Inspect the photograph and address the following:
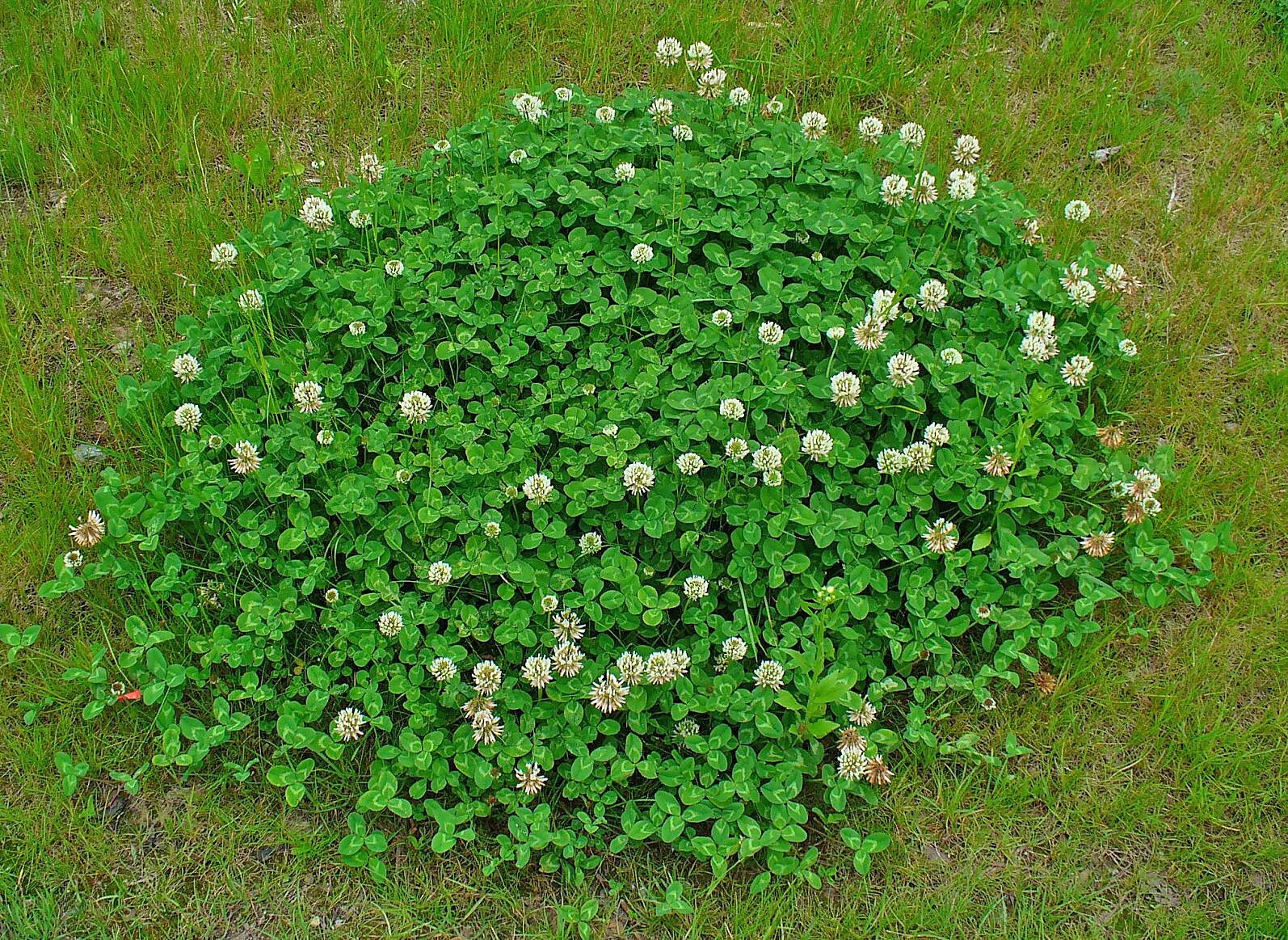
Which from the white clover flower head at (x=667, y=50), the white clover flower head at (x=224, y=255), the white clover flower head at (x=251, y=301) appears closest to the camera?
the white clover flower head at (x=251, y=301)

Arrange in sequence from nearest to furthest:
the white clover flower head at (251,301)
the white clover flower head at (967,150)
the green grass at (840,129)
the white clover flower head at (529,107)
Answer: the green grass at (840,129)
the white clover flower head at (251,301)
the white clover flower head at (967,150)
the white clover flower head at (529,107)

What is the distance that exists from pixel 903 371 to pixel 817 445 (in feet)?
1.21

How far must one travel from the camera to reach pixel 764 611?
3.18 m

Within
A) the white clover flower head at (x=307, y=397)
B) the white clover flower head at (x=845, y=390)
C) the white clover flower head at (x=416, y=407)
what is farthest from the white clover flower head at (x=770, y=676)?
the white clover flower head at (x=307, y=397)

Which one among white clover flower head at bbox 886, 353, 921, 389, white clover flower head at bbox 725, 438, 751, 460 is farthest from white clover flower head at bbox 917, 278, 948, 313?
white clover flower head at bbox 725, 438, 751, 460

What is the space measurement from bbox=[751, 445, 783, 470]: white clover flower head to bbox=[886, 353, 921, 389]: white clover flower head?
0.46 meters

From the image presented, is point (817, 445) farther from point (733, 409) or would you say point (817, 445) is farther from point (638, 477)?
point (638, 477)

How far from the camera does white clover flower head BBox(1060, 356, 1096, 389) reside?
3.44 metres

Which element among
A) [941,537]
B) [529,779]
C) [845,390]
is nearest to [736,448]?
[845,390]

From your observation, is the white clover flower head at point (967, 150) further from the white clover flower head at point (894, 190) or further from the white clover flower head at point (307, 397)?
the white clover flower head at point (307, 397)

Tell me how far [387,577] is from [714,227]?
1.56 metres

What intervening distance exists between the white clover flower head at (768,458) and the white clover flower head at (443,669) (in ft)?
3.45

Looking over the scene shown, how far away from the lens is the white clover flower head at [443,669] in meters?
2.99

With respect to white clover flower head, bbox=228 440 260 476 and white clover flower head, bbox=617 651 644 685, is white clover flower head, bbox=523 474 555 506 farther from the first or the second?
white clover flower head, bbox=228 440 260 476
